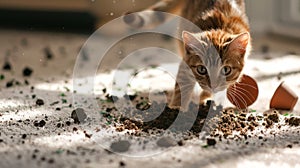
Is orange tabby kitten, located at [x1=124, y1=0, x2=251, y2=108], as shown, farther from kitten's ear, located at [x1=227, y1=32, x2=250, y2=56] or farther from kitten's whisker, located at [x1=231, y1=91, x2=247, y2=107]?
kitten's whisker, located at [x1=231, y1=91, x2=247, y2=107]

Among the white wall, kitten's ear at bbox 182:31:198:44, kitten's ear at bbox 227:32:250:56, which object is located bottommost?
kitten's ear at bbox 227:32:250:56

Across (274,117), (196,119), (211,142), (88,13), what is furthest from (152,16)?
(88,13)

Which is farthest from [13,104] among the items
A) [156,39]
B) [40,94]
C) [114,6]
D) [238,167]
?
[114,6]

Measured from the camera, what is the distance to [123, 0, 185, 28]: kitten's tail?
227 centimetres

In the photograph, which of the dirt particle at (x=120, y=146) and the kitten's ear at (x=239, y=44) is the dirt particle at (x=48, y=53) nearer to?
the kitten's ear at (x=239, y=44)

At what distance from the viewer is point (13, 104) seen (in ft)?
7.27

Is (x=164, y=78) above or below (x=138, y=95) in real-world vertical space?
above

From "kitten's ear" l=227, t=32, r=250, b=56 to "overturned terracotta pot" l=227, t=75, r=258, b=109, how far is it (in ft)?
0.63

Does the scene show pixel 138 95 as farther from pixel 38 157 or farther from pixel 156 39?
pixel 156 39

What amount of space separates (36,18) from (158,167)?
3.54 meters

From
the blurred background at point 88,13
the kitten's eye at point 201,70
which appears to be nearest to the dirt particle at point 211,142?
the kitten's eye at point 201,70

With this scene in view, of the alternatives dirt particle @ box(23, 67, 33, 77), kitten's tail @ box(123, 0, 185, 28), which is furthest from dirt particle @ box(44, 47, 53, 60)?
kitten's tail @ box(123, 0, 185, 28)

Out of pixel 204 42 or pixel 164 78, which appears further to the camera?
pixel 164 78

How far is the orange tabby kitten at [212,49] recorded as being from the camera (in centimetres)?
204
